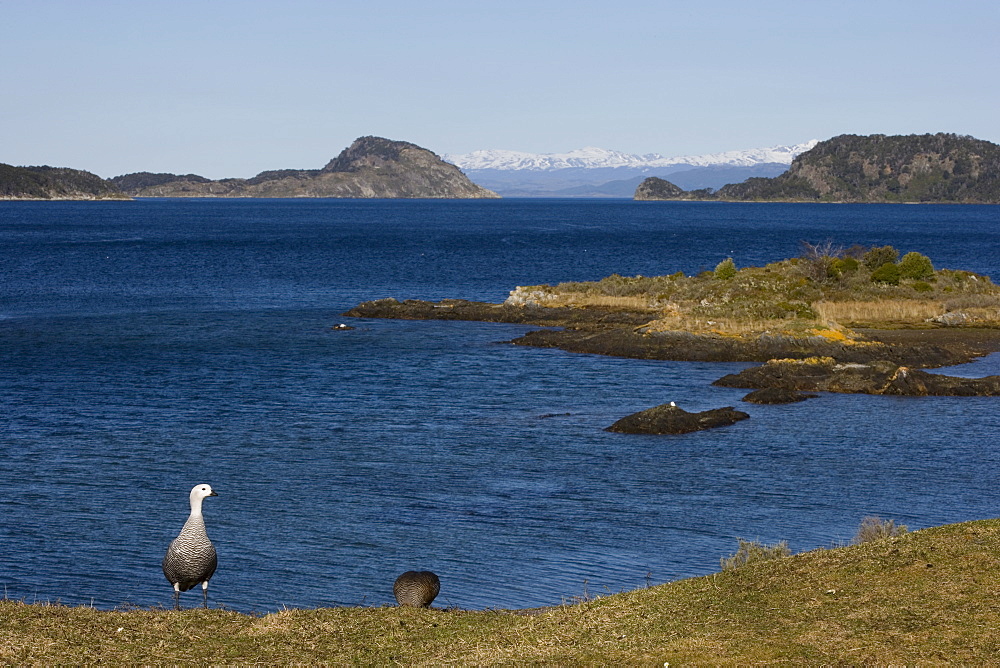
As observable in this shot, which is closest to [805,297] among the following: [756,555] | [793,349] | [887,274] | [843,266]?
[887,274]

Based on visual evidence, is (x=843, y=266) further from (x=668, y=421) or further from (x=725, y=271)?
(x=668, y=421)

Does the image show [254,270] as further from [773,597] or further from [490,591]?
[773,597]

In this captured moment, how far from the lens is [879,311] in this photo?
222 feet

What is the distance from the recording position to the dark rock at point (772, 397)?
45344 millimetres

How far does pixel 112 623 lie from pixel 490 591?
30.8 ft

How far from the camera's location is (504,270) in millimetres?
123750

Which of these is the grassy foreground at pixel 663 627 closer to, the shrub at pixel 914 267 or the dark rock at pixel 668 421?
the dark rock at pixel 668 421

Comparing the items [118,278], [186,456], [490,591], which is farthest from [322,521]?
[118,278]

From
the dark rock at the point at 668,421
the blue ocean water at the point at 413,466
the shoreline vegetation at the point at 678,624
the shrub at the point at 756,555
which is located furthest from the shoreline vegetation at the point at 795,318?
the shoreline vegetation at the point at 678,624

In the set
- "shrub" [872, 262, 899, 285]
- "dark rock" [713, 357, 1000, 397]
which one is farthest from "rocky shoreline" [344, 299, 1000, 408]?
"shrub" [872, 262, 899, 285]

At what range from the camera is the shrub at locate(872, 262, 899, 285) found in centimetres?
7506

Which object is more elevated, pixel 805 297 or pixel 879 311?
pixel 805 297

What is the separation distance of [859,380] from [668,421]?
12.4m

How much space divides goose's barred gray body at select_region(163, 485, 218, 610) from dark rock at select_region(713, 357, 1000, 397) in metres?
34.4
